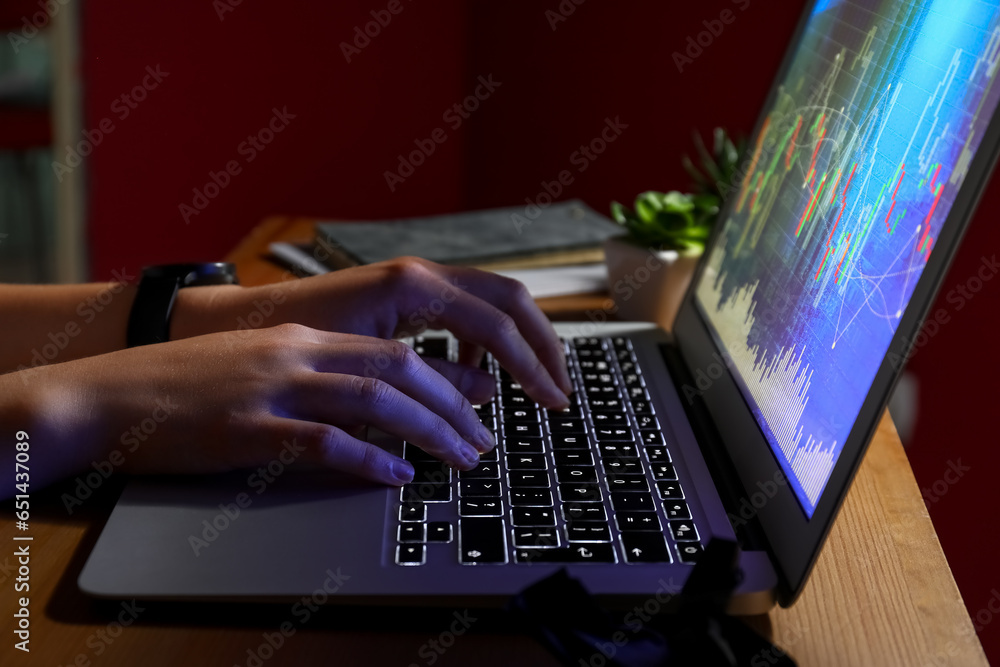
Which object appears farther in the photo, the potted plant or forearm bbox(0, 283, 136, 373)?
the potted plant

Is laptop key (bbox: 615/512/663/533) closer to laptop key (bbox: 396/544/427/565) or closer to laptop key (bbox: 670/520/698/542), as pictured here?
laptop key (bbox: 670/520/698/542)

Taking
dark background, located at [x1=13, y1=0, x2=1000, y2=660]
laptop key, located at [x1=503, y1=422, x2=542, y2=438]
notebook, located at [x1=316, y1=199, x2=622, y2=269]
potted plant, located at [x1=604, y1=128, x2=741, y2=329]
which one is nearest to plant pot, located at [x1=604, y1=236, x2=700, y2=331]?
potted plant, located at [x1=604, y1=128, x2=741, y2=329]

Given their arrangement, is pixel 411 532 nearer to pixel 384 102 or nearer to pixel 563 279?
pixel 563 279

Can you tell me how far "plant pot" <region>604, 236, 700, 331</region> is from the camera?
984mm

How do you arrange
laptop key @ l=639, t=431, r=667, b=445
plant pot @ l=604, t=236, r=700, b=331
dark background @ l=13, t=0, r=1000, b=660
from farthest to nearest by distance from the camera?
dark background @ l=13, t=0, r=1000, b=660 → plant pot @ l=604, t=236, r=700, b=331 → laptop key @ l=639, t=431, r=667, b=445

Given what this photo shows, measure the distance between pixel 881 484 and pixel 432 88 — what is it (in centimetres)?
188

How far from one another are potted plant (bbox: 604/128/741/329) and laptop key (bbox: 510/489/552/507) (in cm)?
47

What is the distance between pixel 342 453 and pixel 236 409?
0.25 ft

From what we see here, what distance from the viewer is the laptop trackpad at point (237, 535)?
0.47m


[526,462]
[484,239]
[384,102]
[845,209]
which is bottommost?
[384,102]

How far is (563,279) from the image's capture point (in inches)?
44.4

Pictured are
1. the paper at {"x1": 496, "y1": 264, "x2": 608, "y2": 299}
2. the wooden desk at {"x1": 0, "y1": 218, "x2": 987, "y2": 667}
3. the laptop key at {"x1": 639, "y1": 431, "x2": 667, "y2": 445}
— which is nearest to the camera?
the wooden desk at {"x1": 0, "y1": 218, "x2": 987, "y2": 667}

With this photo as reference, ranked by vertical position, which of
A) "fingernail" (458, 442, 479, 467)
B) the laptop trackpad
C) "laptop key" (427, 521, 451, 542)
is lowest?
the laptop trackpad

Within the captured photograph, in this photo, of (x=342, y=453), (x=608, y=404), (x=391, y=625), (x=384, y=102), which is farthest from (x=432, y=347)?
(x=384, y=102)
